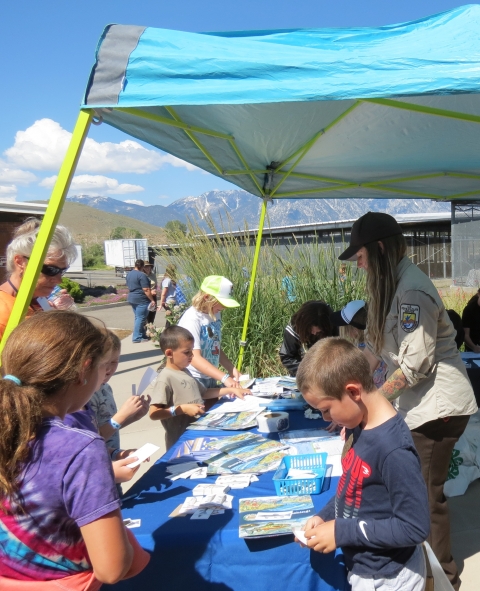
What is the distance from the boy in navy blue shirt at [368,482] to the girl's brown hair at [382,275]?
0.78 metres

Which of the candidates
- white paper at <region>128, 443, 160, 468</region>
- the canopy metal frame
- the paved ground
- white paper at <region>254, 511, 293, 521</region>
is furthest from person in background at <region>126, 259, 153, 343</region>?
white paper at <region>254, 511, 293, 521</region>

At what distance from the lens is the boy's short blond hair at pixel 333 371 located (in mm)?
1393

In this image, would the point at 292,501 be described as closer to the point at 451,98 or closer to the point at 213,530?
the point at 213,530

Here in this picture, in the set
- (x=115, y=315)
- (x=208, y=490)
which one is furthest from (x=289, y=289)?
(x=115, y=315)

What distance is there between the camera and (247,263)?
5.95m

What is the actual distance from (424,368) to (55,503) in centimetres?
149

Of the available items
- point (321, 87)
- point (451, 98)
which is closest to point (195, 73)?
point (321, 87)

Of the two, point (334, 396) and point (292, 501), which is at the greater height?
point (334, 396)

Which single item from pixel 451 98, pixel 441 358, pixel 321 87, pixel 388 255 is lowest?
pixel 441 358

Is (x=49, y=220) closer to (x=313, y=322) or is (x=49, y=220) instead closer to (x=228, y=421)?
(x=228, y=421)

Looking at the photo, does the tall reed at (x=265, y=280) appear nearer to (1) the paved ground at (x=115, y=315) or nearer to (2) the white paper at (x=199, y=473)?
(2) the white paper at (x=199, y=473)

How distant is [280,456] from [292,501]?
1.46 ft

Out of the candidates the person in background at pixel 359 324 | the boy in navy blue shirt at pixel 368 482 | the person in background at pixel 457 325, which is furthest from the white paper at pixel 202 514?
the person in background at pixel 457 325

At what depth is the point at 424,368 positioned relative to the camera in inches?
79.4
